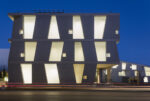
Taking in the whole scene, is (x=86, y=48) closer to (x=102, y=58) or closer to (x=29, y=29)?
(x=102, y=58)

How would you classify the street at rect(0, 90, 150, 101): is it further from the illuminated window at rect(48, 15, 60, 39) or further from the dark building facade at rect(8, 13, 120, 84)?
the illuminated window at rect(48, 15, 60, 39)

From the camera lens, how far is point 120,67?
63594 mm

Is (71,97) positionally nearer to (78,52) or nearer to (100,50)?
(78,52)

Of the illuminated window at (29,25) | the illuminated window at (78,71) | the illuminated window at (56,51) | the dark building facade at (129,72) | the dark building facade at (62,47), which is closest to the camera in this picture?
the dark building facade at (62,47)

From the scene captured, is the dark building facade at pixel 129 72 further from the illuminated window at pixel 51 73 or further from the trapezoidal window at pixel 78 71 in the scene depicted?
the illuminated window at pixel 51 73

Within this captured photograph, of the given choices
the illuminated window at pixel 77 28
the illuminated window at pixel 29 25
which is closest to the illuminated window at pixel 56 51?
the illuminated window at pixel 77 28

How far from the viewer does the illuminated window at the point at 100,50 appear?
38.1m

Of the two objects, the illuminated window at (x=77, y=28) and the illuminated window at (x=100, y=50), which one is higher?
the illuminated window at (x=77, y=28)

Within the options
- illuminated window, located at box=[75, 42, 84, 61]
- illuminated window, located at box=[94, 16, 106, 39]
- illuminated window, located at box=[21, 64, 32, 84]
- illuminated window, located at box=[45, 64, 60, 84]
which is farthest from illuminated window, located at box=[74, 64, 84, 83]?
illuminated window, located at box=[21, 64, 32, 84]

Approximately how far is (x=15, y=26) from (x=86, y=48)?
14232 mm

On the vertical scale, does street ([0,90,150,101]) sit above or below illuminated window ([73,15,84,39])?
below

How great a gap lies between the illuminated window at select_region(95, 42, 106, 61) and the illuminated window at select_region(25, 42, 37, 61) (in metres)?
11.7

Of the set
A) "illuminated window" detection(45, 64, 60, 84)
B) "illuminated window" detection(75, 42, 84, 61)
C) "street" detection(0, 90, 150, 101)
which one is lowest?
"street" detection(0, 90, 150, 101)

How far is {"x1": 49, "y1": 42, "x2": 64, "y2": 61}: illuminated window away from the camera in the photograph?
124ft
